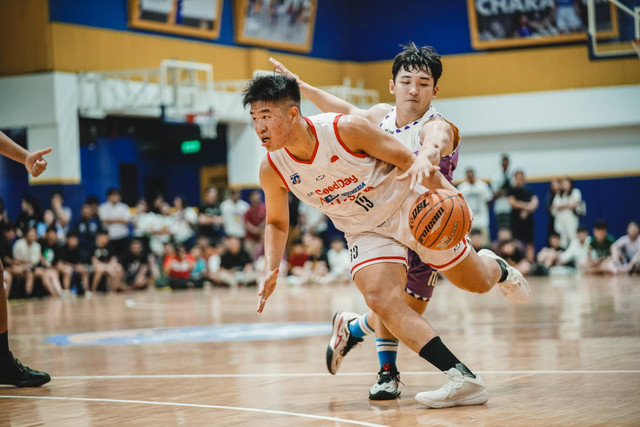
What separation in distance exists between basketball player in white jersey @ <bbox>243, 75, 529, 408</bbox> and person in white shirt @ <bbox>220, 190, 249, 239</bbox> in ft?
46.9

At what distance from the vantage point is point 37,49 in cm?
1862

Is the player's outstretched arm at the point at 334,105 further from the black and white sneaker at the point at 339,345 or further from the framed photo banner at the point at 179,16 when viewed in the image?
the framed photo banner at the point at 179,16

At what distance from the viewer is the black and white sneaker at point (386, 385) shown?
5.16m

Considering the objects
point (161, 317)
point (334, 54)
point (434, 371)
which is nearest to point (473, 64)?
point (334, 54)

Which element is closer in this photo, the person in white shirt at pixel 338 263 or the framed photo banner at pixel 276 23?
the person in white shirt at pixel 338 263

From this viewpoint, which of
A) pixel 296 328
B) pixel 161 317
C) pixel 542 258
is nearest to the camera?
pixel 296 328

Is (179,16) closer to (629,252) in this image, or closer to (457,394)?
(629,252)

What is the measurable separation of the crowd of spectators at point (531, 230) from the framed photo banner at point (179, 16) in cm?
808

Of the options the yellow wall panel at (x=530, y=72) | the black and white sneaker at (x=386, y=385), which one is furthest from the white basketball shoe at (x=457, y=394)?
the yellow wall panel at (x=530, y=72)

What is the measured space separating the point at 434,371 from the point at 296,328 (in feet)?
11.3

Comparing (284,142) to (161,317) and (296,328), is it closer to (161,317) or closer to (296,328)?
(296,328)

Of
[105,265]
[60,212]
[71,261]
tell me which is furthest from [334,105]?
[105,265]

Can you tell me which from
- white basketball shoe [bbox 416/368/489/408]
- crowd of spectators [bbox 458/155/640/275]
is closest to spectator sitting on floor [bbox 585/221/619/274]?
crowd of spectators [bbox 458/155/640/275]

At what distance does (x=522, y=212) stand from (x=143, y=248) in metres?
7.38
